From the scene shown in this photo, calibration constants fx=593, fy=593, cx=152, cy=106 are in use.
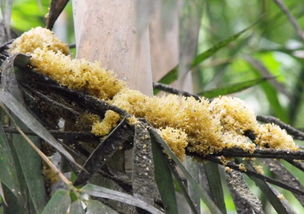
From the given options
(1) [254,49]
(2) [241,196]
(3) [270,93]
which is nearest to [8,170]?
(2) [241,196]

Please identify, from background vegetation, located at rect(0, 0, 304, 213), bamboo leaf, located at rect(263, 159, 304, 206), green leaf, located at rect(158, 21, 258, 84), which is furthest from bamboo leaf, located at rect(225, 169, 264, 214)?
background vegetation, located at rect(0, 0, 304, 213)

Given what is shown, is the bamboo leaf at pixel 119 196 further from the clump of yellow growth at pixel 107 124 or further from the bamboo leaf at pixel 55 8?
the bamboo leaf at pixel 55 8

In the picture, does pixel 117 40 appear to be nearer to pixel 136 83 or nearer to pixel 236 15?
pixel 136 83

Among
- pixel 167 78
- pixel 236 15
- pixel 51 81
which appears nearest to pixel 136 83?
pixel 51 81

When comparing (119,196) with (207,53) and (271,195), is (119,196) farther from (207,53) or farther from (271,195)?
(207,53)

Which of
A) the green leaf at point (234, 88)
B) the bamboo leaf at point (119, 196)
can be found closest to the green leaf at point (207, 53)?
the green leaf at point (234, 88)
